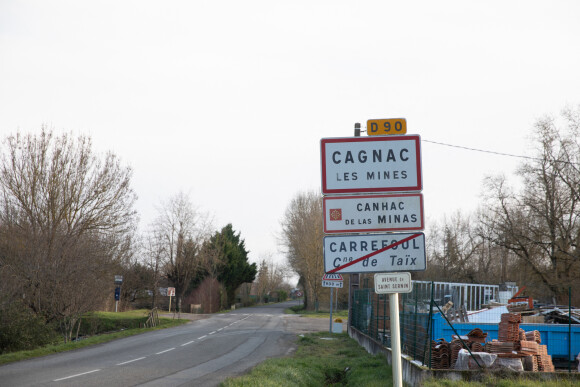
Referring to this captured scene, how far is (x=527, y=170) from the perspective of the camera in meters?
37.4

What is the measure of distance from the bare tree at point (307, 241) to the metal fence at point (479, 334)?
3995 centimetres

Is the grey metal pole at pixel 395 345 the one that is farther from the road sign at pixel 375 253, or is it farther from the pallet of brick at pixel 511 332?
the pallet of brick at pixel 511 332

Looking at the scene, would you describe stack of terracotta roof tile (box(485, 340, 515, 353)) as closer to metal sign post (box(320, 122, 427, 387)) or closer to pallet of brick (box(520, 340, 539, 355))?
pallet of brick (box(520, 340, 539, 355))

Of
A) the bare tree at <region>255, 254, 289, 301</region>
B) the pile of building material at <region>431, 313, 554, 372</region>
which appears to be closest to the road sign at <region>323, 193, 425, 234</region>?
the pile of building material at <region>431, 313, 554, 372</region>

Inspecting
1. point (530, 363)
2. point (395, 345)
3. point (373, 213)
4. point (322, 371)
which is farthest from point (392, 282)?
point (322, 371)

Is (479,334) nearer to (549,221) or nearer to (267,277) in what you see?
(549,221)

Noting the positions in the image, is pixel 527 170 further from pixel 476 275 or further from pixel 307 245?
pixel 307 245

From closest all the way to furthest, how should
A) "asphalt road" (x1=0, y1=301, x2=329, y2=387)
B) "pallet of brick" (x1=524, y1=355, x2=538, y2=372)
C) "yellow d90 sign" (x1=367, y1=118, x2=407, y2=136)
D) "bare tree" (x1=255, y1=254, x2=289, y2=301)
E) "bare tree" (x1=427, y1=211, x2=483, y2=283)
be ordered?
"yellow d90 sign" (x1=367, y1=118, x2=407, y2=136) < "pallet of brick" (x1=524, y1=355, x2=538, y2=372) < "asphalt road" (x1=0, y1=301, x2=329, y2=387) < "bare tree" (x1=427, y1=211, x2=483, y2=283) < "bare tree" (x1=255, y1=254, x2=289, y2=301)

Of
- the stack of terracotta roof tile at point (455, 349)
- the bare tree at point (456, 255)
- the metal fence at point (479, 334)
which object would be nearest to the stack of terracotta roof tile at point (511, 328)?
the metal fence at point (479, 334)

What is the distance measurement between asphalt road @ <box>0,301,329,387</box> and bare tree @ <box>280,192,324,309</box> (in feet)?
108

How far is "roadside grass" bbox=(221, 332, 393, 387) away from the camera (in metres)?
10.1

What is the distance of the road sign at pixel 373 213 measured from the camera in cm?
524

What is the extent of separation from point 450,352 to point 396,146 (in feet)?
20.8

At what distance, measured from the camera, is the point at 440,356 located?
1026 centimetres
